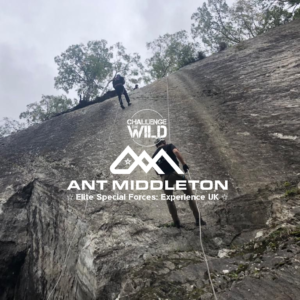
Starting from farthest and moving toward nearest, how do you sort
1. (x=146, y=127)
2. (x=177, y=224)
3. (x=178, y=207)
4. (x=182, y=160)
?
(x=146, y=127) → (x=178, y=207) → (x=177, y=224) → (x=182, y=160)

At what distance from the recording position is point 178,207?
5.71m

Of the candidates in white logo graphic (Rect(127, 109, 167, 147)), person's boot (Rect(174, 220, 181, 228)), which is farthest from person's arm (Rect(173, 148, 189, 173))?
white logo graphic (Rect(127, 109, 167, 147))

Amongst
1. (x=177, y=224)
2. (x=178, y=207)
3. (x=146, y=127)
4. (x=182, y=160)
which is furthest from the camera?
(x=146, y=127)

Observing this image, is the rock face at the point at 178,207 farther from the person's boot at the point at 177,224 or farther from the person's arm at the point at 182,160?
the person's arm at the point at 182,160

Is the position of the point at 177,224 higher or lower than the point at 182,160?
lower

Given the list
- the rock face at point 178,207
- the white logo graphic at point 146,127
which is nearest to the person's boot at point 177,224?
the rock face at point 178,207

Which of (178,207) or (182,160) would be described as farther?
(178,207)

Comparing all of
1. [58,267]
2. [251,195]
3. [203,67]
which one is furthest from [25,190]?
[203,67]

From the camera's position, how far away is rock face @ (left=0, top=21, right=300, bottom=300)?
3.97m

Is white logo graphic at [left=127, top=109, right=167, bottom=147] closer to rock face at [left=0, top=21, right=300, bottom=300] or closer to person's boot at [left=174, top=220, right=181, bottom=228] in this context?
rock face at [left=0, top=21, right=300, bottom=300]

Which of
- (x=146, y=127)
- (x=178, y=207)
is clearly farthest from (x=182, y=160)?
(x=146, y=127)

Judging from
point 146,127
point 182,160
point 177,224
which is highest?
point 146,127

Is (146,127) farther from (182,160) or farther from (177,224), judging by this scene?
(177,224)

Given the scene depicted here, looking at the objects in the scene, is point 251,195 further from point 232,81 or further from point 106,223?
point 232,81
